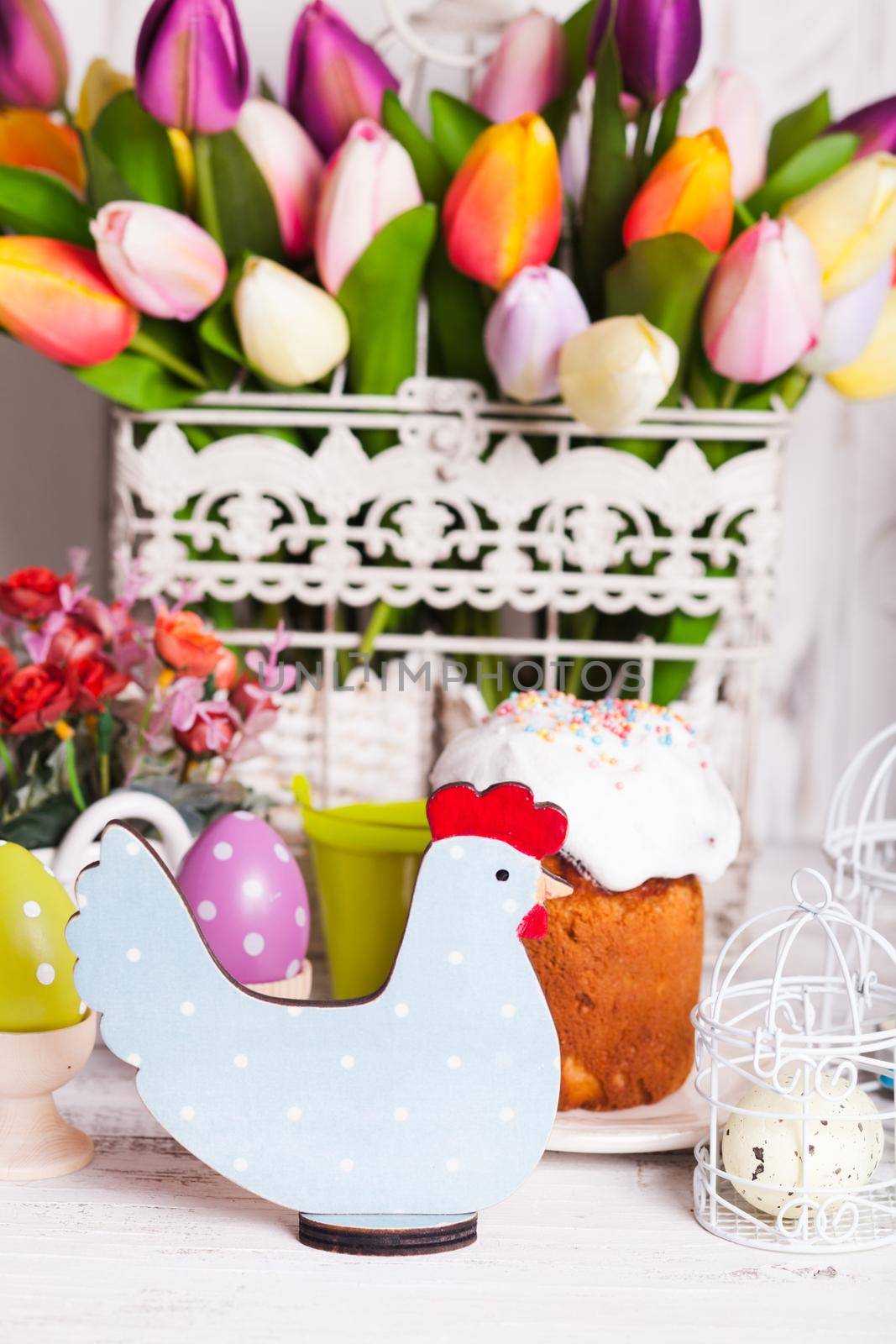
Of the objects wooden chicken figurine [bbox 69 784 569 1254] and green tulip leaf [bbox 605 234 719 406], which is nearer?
wooden chicken figurine [bbox 69 784 569 1254]

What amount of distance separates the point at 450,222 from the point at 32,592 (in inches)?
13.1

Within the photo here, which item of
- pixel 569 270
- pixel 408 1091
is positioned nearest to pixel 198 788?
pixel 408 1091

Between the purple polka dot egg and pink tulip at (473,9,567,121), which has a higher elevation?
pink tulip at (473,9,567,121)

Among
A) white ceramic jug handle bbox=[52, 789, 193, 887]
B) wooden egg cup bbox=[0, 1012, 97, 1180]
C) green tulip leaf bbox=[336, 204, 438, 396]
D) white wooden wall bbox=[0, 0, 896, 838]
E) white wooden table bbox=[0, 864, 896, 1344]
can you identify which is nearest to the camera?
white wooden table bbox=[0, 864, 896, 1344]

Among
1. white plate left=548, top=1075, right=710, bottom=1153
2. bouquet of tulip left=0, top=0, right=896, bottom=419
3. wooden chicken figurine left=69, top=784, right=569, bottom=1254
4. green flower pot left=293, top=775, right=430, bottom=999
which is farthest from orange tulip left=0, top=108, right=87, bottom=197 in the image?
white plate left=548, top=1075, right=710, bottom=1153

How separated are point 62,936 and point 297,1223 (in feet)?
0.51

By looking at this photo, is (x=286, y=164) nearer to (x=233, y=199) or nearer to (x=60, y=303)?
(x=233, y=199)

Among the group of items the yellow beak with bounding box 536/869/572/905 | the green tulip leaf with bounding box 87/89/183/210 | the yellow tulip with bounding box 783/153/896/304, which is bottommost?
the yellow beak with bounding box 536/869/572/905

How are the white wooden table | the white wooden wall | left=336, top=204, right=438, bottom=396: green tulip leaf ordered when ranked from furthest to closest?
the white wooden wall
left=336, top=204, right=438, bottom=396: green tulip leaf
the white wooden table

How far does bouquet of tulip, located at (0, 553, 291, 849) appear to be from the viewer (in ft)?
2.43

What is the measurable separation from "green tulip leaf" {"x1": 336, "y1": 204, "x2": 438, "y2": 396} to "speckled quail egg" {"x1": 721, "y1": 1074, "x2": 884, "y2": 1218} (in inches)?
19.7

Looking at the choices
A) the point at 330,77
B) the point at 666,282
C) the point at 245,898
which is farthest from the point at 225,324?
the point at 245,898

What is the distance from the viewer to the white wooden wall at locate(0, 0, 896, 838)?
1059 millimetres

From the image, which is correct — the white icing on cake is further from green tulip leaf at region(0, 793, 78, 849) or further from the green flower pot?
green tulip leaf at region(0, 793, 78, 849)
